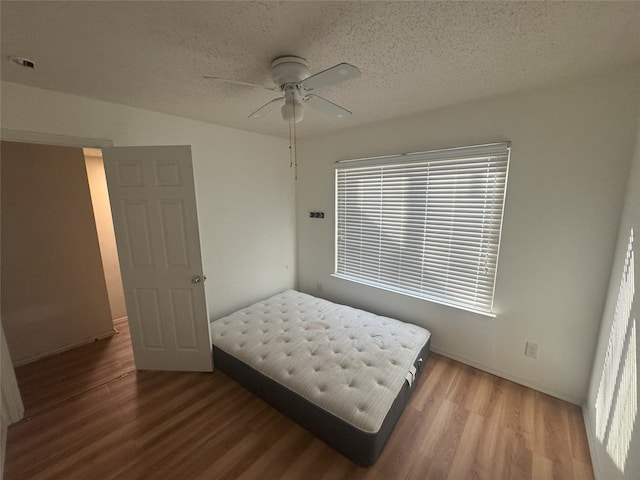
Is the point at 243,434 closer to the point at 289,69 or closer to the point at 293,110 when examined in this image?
the point at 293,110

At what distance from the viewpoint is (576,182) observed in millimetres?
1766

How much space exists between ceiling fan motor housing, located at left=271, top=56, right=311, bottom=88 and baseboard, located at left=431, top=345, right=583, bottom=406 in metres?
2.70

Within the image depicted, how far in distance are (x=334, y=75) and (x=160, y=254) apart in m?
1.98

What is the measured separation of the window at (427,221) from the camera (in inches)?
84.9

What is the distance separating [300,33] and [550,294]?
248 centimetres

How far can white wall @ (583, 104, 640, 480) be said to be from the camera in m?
1.08

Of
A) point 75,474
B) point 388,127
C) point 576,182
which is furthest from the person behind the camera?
point 388,127

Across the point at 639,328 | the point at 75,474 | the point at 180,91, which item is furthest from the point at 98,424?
the point at 639,328

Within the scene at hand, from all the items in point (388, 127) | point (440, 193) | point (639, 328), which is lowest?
point (639, 328)

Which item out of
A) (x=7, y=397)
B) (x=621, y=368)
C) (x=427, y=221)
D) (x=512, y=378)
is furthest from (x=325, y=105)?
(x=7, y=397)

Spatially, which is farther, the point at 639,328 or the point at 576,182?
the point at 576,182

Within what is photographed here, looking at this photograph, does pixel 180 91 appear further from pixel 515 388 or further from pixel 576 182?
pixel 515 388

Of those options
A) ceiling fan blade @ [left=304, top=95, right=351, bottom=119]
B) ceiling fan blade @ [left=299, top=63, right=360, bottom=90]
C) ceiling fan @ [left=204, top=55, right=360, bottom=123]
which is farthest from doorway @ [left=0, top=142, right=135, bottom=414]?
ceiling fan blade @ [left=299, top=63, right=360, bottom=90]

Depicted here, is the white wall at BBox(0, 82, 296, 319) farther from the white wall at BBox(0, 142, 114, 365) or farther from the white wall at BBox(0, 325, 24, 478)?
the white wall at BBox(0, 325, 24, 478)
